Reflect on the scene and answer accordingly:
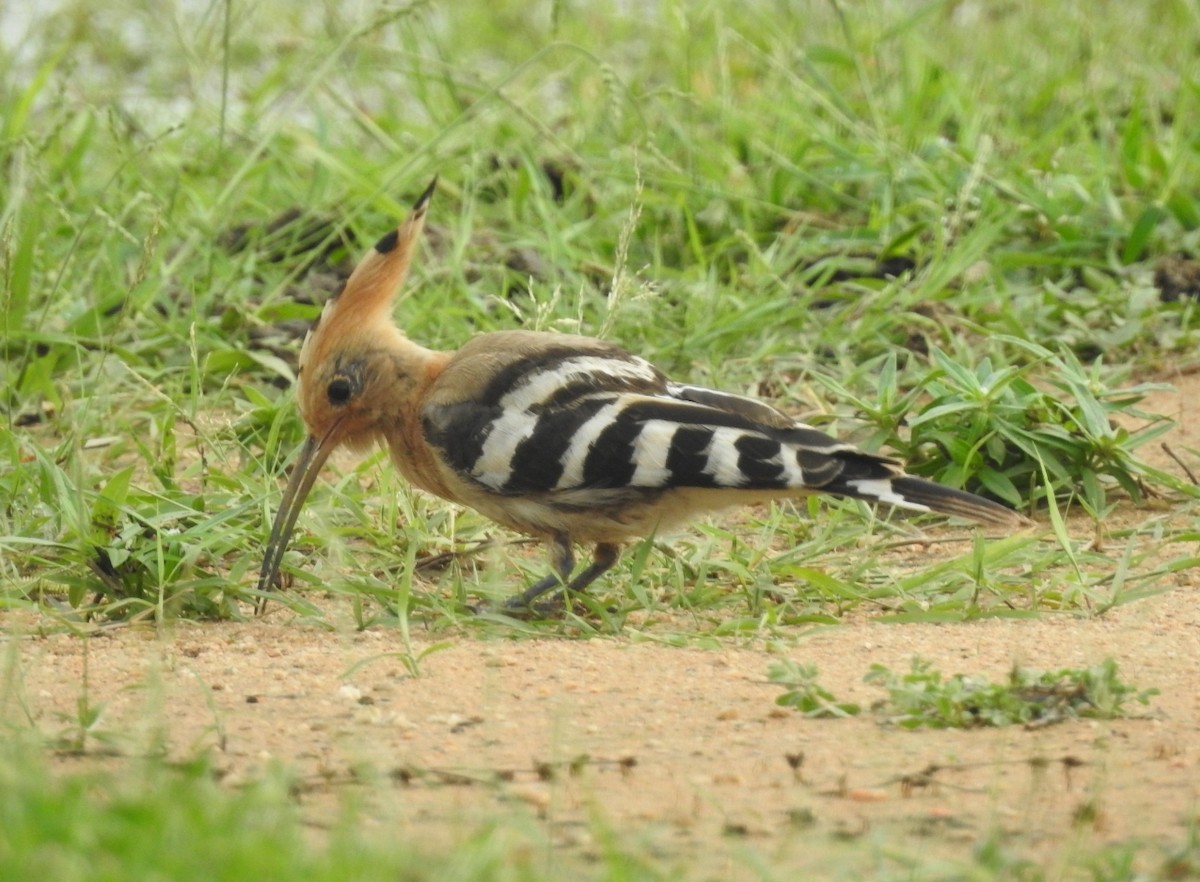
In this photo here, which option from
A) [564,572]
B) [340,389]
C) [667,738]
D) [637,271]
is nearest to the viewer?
[667,738]

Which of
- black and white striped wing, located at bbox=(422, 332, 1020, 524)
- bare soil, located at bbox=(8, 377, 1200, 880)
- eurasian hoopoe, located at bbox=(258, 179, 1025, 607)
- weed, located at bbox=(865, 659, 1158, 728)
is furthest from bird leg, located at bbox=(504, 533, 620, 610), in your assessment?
weed, located at bbox=(865, 659, 1158, 728)

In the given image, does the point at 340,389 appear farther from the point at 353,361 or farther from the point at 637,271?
the point at 637,271

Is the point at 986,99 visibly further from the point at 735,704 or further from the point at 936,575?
the point at 735,704

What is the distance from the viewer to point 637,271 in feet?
15.9

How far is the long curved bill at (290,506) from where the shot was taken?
12.2ft

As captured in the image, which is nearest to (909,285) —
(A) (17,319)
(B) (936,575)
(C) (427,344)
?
(C) (427,344)

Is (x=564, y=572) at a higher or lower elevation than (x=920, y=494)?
lower

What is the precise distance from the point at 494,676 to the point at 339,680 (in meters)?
0.26

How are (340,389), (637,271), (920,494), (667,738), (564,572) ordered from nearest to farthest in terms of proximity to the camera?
1. (667,738)
2. (920,494)
3. (564,572)
4. (340,389)
5. (637,271)

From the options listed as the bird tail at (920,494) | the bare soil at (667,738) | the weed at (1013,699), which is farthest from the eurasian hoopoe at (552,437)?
the weed at (1013,699)

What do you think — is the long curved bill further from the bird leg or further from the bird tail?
the bird tail

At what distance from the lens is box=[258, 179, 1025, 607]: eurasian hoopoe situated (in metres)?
3.52

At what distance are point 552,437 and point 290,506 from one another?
2.05 feet

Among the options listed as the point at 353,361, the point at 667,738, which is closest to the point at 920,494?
the point at 667,738
